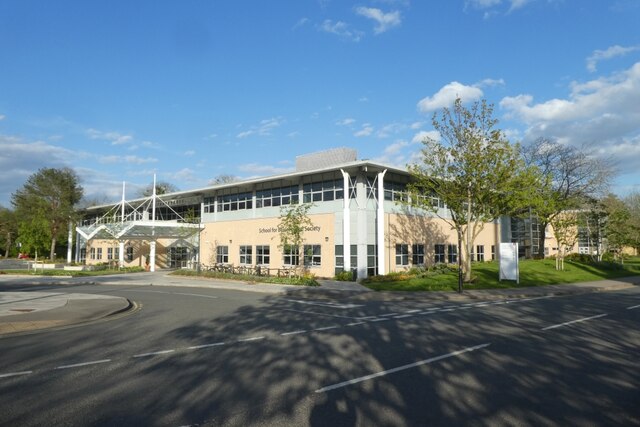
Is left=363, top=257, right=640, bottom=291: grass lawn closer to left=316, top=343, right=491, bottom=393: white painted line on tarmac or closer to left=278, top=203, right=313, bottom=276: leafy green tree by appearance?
left=278, top=203, right=313, bottom=276: leafy green tree

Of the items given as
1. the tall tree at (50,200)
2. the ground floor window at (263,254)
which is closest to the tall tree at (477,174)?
the ground floor window at (263,254)

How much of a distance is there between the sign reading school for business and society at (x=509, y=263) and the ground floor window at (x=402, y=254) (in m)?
8.10

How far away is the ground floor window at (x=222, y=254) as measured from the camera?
42.0 meters

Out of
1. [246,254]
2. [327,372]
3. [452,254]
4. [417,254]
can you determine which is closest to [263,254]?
[246,254]

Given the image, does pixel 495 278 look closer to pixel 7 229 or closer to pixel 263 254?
pixel 263 254

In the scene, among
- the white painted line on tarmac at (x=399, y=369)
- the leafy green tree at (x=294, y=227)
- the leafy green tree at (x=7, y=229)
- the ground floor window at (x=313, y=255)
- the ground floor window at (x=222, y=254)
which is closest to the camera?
the white painted line on tarmac at (x=399, y=369)

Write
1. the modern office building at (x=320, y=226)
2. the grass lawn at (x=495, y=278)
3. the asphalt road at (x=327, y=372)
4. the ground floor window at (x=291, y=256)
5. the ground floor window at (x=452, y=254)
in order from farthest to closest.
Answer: the ground floor window at (x=452, y=254) → the ground floor window at (x=291, y=256) → the modern office building at (x=320, y=226) → the grass lawn at (x=495, y=278) → the asphalt road at (x=327, y=372)

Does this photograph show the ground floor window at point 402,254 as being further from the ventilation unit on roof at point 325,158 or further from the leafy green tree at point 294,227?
the ventilation unit on roof at point 325,158

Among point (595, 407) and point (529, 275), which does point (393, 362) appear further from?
point (529, 275)

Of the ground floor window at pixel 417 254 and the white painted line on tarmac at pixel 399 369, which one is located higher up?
the ground floor window at pixel 417 254

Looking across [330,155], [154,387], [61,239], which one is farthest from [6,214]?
[154,387]

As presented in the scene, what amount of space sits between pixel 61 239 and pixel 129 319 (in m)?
77.7

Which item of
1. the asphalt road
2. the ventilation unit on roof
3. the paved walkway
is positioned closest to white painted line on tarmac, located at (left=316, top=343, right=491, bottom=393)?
the asphalt road

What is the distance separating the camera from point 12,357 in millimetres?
9039
